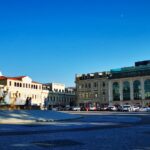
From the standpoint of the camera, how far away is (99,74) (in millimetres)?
149500

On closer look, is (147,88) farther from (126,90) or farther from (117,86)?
(117,86)

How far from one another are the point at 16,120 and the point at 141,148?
20958 millimetres

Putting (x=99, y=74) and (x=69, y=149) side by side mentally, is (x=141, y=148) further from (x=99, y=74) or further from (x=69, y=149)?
(x=99, y=74)

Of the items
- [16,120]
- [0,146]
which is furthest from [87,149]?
[16,120]

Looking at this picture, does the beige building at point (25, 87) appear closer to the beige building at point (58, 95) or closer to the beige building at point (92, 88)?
the beige building at point (58, 95)

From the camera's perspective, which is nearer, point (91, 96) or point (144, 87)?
point (144, 87)

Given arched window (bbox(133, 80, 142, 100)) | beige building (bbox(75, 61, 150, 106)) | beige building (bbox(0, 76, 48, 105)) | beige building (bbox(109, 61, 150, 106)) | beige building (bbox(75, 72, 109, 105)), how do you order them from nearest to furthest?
beige building (bbox(109, 61, 150, 106)), beige building (bbox(75, 61, 150, 106)), arched window (bbox(133, 80, 142, 100)), beige building (bbox(0, 76, 48, 105)), beige building (bbox(75, 72, 109, 105))

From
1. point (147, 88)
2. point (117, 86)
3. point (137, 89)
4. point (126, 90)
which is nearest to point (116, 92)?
point (117, 86)

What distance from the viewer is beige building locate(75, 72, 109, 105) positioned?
145 metres

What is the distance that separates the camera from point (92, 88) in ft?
488

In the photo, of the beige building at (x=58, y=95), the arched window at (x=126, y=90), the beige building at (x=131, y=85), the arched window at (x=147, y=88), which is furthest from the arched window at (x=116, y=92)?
the beige building at (x=58, y=95)

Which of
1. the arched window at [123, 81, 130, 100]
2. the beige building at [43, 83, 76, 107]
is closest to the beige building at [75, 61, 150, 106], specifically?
the arched window at [123, 81, 130, 100]

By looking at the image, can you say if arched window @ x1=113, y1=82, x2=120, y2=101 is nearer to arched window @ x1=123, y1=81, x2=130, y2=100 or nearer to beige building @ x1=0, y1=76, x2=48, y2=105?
arched window @ x1=123, y1=81, x2=130, y2=100

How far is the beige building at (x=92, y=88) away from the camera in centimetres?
14488
